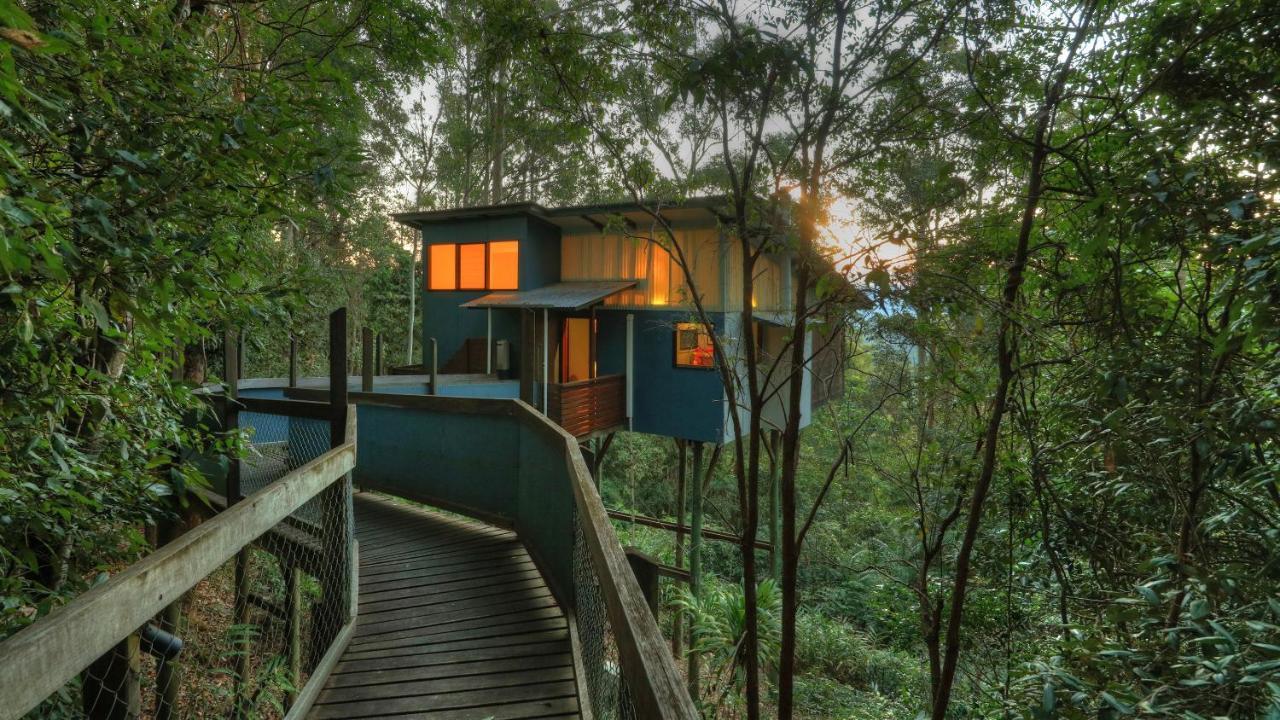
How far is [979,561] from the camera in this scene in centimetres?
473

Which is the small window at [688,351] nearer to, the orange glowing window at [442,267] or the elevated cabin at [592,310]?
the elevated cabin at [592,310]

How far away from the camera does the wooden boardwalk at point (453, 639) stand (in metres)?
2.85

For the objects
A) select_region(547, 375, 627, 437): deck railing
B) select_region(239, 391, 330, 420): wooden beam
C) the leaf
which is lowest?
select_region(547, 375, 627, 437): deck railing

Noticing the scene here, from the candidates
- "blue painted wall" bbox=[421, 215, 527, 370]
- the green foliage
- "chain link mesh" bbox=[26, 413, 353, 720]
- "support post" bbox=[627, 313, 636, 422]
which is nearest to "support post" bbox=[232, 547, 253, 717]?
"chain link mesh" bbox=[26, 413, 353, 720]

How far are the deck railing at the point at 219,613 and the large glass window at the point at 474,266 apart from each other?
7054 mm

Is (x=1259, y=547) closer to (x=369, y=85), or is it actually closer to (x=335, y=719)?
(x=335, y=719)

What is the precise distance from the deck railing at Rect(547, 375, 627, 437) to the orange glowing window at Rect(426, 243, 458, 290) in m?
5.24

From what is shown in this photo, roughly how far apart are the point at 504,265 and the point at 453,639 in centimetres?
1034

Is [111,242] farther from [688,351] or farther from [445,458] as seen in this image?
[688,351]

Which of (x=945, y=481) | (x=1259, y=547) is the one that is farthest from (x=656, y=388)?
(x=1259, y=547)

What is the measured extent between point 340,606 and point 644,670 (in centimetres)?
301

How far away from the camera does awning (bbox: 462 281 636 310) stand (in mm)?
9961

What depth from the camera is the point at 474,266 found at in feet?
43.6

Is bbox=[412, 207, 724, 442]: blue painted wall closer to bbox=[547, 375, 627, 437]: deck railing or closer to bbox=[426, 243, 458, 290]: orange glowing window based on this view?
bbox=[426, 243, 458, 290]: orange glowing window
